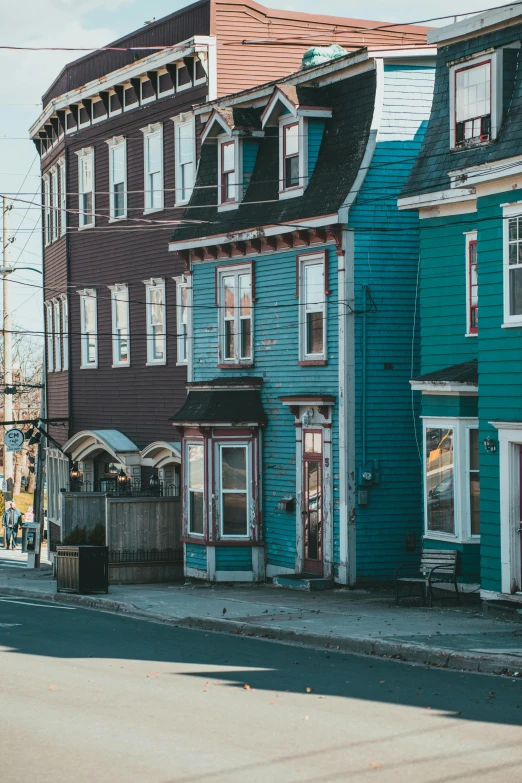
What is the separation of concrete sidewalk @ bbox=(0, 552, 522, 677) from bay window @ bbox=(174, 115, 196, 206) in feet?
31.1

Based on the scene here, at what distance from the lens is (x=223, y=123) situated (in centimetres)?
2628

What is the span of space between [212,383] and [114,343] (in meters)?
8.03

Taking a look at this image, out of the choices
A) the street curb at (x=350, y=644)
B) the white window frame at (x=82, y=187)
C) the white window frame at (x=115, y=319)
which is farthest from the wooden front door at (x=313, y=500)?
the white window frame at (x=82, y=187)

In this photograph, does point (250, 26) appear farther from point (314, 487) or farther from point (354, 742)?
point (354, 742)

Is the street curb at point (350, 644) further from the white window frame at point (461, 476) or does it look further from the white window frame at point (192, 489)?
the white window frame at point (461, 476)

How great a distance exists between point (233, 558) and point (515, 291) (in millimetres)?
10012

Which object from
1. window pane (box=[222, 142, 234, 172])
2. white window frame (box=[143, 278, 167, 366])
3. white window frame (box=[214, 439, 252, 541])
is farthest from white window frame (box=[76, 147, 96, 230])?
white window frame (box=[214, 439, 252, 541])

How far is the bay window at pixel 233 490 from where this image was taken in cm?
2577

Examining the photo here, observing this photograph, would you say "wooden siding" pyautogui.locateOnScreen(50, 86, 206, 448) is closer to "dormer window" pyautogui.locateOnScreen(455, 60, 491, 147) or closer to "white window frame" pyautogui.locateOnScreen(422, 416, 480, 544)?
"dormer window" pyautogui.locateOnScreen(455, 60, 491, 147)

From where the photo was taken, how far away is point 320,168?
78.9 feet

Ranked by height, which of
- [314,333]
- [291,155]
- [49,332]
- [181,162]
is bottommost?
[314,333]

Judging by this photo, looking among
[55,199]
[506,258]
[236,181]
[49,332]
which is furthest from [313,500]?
[55,199]

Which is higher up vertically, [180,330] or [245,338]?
[180,330]

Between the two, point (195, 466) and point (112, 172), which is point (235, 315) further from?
point (112, 172)
